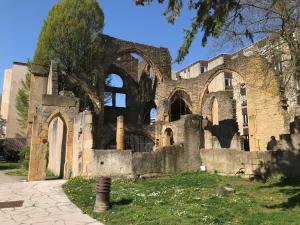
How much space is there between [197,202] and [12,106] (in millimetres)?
37406

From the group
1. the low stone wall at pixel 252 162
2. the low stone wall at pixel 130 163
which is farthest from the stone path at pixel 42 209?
the low stone wall at pixel 252 162

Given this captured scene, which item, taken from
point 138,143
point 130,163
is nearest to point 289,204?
point 130,163

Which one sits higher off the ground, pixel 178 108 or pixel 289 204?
pixel 178 108

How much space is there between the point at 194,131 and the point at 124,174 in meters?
3.74

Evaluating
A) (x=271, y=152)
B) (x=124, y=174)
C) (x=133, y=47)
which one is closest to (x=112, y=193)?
(x=124, y=174)

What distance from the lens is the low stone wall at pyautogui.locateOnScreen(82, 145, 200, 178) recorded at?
11.5m

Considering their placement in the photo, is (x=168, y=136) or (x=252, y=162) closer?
(x=252, y=162)

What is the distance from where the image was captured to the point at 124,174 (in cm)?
1160

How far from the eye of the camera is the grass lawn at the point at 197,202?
571 centimetres

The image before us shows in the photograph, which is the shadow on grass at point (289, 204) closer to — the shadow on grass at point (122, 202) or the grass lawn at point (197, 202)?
the grass lawn at point (197, 202)

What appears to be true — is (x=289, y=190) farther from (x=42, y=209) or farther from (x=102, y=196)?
(x=42, y=209)

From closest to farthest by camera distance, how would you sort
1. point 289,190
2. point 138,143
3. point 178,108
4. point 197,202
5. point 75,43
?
point 197,202 < point 289,190 < point 75,43 < point 138,143 < point 178,108

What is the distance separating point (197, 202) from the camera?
721 cm

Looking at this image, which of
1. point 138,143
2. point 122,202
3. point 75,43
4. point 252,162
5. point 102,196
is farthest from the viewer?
point 138,143
